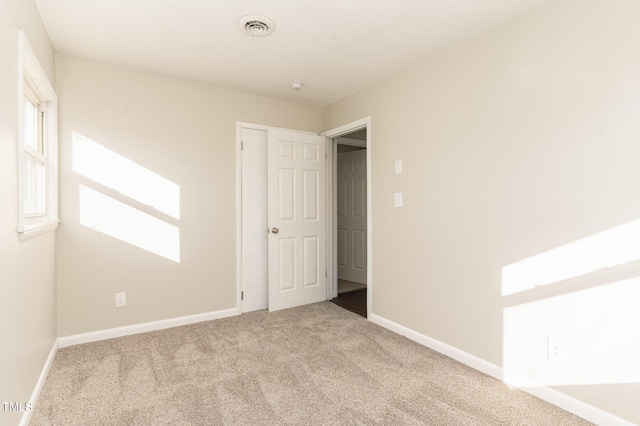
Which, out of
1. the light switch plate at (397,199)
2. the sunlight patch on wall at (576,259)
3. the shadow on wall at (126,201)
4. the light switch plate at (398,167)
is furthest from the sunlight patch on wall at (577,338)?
the shadow on wall at (126,201)

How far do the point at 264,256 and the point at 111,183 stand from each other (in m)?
1.67

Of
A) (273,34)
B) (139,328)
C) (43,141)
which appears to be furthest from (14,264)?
(273,34)

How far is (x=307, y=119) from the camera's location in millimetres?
4070

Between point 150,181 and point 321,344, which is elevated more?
point 150,181

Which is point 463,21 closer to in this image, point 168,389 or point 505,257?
point 505,257

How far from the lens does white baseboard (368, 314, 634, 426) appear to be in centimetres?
176

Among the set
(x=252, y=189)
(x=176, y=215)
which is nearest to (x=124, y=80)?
(x=176, y=215)

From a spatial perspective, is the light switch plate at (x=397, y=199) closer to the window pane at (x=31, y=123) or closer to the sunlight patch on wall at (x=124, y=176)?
the sunlight patch on wall at (x=124, y=176)

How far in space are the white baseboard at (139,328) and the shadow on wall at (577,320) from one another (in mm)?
2631

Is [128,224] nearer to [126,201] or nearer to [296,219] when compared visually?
[126,201]

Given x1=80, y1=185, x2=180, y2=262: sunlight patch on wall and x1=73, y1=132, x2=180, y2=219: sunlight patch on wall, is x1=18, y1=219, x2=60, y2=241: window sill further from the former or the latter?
x1=73, y1=132, x2=180, y2=219: sunlight patch on wall

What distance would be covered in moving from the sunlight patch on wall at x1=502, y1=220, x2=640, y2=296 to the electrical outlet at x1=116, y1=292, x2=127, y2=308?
312 cm

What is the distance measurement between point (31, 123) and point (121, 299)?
5.15 ft

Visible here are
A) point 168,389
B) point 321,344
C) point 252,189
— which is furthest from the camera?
point 252,189
